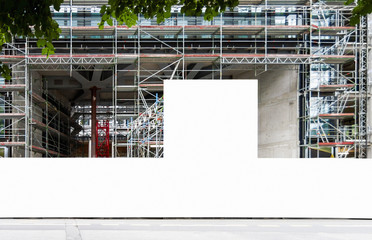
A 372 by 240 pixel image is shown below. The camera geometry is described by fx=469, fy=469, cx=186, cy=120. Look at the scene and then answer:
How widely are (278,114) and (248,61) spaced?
3.79 metres

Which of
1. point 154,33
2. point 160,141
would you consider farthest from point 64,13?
point 160,141

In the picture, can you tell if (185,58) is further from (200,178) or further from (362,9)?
(362,9)

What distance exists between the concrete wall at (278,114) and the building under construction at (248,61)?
0.05m

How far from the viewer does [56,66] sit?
83.4 ft

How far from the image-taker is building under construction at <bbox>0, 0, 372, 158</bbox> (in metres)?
22.9

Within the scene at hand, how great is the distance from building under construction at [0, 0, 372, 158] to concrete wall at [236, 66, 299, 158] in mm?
54

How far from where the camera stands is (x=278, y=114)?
1003 inches

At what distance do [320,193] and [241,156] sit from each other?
211cm

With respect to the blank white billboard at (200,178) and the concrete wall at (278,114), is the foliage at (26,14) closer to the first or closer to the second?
the blank white billboard at (200,178)

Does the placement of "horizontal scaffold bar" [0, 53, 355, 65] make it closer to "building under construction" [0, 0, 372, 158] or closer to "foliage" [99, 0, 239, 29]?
"building under construction" [0, 0, 372, 158]
